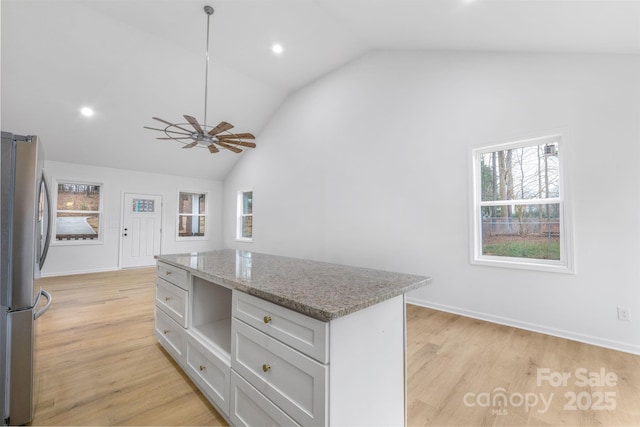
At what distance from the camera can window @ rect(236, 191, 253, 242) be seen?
6871 mm

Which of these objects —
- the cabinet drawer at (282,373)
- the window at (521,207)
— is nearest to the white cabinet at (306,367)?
the cabinet drawer at (282,373)

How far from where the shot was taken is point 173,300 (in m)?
2.16

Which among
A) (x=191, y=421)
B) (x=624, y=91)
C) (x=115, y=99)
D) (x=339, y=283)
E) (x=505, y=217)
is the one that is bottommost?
(x=191, y=421)

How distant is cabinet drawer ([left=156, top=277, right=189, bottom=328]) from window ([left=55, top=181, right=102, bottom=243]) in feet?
15.7

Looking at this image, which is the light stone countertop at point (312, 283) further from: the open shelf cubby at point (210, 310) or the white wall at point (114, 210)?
the white wall at point (114, 210)

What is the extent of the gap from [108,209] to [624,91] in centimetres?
813

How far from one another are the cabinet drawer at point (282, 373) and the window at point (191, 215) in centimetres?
653

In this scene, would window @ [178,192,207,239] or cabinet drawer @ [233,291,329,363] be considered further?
window @ [178,192,207,239]

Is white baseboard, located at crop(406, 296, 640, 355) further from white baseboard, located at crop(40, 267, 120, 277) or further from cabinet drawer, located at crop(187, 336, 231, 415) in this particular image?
white baseboard, located at crop(40, 267, 120, 277)

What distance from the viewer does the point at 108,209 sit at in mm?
6000

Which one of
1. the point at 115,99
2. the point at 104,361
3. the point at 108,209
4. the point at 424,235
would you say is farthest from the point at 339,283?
the point at 108,209

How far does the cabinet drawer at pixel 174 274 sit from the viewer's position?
200cm

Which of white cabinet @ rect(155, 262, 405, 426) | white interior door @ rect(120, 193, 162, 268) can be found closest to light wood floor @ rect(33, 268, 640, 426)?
white cabinet @ rect(155, 262, 405, 426)

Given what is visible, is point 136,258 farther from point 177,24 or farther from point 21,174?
point 21,174
